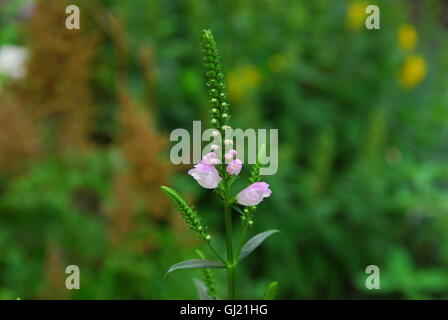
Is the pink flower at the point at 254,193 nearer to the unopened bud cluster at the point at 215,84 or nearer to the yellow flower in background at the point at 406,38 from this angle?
the unopened bud cluster at the point at 215,84

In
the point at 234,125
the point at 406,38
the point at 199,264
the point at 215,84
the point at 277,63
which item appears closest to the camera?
the point at 215,84

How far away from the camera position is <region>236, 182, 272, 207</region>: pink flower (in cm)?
84

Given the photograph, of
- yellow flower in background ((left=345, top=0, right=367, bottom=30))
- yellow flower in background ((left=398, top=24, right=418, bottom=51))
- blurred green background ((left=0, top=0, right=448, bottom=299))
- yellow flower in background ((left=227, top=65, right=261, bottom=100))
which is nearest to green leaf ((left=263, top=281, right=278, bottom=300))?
blurred green background ((left=0, top=0, right=448, bottom=299))

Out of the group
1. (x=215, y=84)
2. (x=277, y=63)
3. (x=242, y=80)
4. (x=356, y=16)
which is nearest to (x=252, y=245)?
(x=215, y=84)

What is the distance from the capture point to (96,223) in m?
2.95

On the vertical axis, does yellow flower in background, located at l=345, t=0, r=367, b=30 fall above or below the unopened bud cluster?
above

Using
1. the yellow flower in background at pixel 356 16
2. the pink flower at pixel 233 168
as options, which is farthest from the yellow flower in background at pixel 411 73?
the pink flower at pixel 233 168

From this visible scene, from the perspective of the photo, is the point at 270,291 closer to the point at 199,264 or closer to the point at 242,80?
the point at 199,264

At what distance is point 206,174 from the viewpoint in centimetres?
83

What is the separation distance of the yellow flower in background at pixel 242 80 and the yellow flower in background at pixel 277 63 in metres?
0.12

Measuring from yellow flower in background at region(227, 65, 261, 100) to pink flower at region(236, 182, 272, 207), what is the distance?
2840 mm

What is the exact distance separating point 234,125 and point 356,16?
108 cm

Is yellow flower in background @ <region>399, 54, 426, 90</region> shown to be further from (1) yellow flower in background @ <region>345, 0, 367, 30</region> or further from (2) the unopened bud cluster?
(2) the unopened bud cluster
